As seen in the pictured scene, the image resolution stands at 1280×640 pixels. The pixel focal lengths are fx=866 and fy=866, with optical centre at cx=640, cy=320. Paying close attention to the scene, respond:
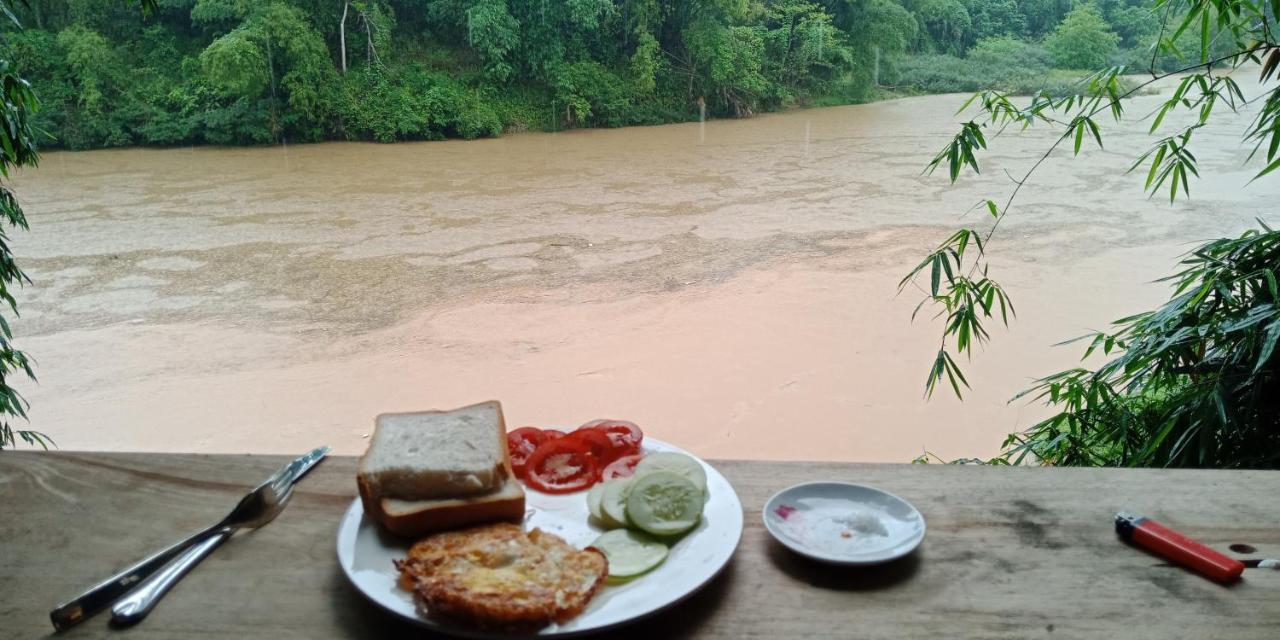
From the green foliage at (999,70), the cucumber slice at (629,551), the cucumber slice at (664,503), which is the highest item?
the green foliage at (999,70)

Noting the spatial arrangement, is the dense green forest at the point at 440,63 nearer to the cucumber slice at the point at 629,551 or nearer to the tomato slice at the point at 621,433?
the tomato slice at the point at 621,433

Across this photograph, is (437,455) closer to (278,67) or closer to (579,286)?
(579,286)

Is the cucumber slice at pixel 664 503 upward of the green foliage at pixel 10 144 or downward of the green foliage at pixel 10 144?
downward

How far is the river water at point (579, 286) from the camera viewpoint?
139 inches

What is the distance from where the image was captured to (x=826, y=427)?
133 inches

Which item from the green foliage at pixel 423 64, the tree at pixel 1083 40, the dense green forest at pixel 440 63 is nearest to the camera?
the tree at pixel 1083 40

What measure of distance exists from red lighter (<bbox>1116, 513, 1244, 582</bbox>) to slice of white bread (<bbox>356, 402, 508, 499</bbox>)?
18.2 inches

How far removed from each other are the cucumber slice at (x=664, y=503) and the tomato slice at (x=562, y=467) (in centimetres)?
7

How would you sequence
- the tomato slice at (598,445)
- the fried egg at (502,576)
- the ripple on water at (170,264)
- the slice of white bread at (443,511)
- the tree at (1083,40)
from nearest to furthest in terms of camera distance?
the fried egg at (502,576)
the slice of white bread at (443,511)
the tomato slice at (598,445)
the tree at (1083,40)
the ripple on water at (170,264)

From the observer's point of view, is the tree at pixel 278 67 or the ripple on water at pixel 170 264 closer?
the ripple on water at pixel 170 264

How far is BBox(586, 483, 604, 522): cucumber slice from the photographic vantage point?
65 centimetres

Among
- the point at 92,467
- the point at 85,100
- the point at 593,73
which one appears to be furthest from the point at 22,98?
the point at 593,73

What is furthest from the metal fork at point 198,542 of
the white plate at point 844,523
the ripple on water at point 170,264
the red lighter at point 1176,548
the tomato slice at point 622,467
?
the ripple on water at point 170,264

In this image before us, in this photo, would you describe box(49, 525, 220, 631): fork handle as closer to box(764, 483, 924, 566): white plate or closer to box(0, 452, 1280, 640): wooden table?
box(0, 452, 1280, 640): wooden table
